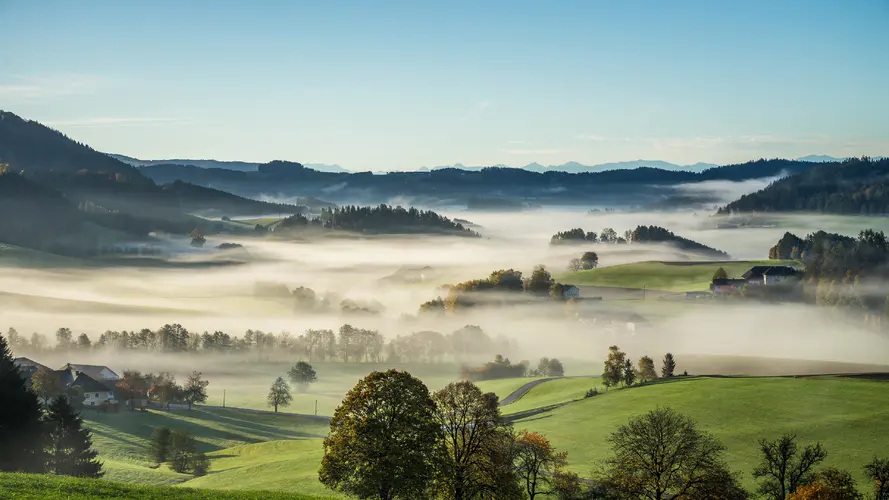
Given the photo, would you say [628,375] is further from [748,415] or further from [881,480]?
[881,480]

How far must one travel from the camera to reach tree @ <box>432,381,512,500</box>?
135 feet

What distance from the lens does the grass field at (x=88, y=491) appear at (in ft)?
107

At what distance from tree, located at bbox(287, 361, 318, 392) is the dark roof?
4018cm

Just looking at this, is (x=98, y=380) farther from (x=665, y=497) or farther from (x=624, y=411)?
(x=665, y=497)

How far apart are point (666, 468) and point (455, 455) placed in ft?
39.7

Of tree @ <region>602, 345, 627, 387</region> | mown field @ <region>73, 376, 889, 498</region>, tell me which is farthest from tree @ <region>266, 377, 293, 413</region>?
tree @ <region>602, 345, 627, 387</region>

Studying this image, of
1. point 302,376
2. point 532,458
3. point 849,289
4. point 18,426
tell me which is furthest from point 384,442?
point 849,289

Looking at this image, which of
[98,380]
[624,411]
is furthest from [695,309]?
[98,380]

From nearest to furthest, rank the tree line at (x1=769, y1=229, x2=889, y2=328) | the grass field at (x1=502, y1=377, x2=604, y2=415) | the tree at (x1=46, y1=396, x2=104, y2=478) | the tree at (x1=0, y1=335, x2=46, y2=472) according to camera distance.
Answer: the tree at (x1=0, y1=335, x2=46, y2=472), the tree at (x1=46, y1=396, x2=104, y2=478), the grass field at (x1=502, y1=377, x2=604, y2=415), the tree line at (x1=769, y1=229, x2=889, y2=328)

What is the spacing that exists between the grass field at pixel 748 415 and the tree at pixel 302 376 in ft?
199

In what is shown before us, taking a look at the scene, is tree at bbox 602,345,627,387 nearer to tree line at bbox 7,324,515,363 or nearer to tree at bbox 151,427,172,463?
tree at bbox 151,427,172,463

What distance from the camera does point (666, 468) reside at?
140ft

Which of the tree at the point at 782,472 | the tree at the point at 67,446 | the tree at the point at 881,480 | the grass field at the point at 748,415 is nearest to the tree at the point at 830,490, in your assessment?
the tree at the point at 881,480

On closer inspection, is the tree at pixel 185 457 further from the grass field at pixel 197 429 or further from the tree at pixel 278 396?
the tree at pixel 278 396
